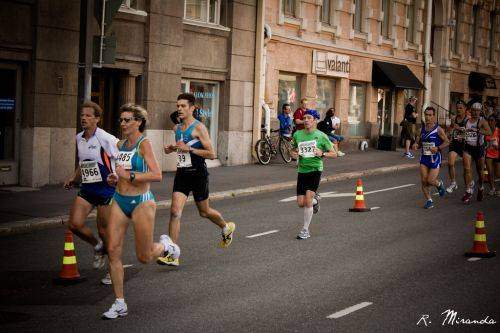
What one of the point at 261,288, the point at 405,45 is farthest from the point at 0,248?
the point at 405,45

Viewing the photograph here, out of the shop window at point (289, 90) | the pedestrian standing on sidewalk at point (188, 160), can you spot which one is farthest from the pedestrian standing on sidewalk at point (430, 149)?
the shop window at point (289, 90)

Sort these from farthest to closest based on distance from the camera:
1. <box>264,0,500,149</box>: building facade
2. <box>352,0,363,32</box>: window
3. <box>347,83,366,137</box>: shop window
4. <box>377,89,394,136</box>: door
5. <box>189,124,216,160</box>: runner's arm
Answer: <box>377,89,394,136</box>: door
<box>352,0,363,32</box>: window
<box>347,83,366,137</box>: shop window
<box>264,0,500,149</box>: building facade
<box>189,124,216,160</box>: runner's arm

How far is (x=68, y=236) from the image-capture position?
9141mm

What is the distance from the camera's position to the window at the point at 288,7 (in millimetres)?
28125

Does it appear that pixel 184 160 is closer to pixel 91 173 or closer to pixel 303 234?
pixel 91 173

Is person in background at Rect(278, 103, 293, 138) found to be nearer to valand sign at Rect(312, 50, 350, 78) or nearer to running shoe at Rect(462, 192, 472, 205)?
valand sign at Rect(312, 50, 350, 78)

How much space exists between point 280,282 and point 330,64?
21.5 meters

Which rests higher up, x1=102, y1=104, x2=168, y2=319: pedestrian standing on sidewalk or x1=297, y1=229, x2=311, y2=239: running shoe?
x1=102, y1=104, x2=168, y2=319: pedestrian standing on sidewalk

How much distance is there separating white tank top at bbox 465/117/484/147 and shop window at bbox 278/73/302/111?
1043cm

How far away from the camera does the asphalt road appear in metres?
7.71

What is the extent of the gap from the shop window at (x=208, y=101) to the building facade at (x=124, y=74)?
0.03 metres

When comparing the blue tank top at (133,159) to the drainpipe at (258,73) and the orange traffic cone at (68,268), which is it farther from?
the drainpipe at (258,73)

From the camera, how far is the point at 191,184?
10.8m

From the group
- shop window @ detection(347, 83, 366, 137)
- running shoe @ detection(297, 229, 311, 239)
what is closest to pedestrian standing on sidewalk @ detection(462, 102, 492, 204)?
running shoe @ detection(297, 229, 311, 239)
